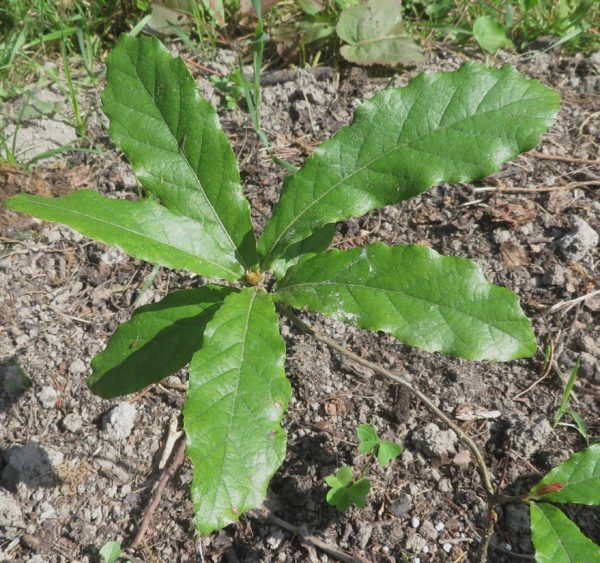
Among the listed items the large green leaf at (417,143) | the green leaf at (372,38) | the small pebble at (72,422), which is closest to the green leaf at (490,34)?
the green leaf at (372,38)

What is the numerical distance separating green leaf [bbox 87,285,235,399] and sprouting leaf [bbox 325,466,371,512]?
65cm

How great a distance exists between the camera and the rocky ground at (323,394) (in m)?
2.04

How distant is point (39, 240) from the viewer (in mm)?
2674

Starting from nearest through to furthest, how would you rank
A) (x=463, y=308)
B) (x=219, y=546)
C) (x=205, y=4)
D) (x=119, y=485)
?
(x=463, y=308)
(x=219, y=546)
(x=119, y=485)
(x=205, y=4)

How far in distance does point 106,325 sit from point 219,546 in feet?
3.21

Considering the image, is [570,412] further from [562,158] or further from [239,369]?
[239,369]

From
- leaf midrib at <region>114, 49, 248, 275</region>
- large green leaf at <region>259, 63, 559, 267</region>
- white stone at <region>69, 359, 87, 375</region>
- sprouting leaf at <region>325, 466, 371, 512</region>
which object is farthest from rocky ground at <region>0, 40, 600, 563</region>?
large green leaf at <region>259, 63, 559, 267</region>

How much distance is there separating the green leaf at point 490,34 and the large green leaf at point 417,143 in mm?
1589

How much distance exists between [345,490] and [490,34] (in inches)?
93.2

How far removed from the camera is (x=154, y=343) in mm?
1757

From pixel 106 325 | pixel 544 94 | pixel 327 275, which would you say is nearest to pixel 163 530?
pixel 106 325

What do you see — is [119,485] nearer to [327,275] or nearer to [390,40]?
[327,275]

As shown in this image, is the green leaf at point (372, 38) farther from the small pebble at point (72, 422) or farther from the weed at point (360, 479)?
the small pebble at point (72, 422)

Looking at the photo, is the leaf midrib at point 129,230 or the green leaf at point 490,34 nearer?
the leaf midrib at point 129,230
